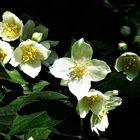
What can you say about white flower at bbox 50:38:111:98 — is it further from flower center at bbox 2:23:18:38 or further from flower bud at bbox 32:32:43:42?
flower center at bbox 2:23:18:38

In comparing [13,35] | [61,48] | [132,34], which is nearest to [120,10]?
[132,34]

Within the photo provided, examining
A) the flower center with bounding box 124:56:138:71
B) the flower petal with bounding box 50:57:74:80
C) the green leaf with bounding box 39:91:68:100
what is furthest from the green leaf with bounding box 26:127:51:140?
the flower center with bounding box 124:56:138:71

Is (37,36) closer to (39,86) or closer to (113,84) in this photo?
(39,86)

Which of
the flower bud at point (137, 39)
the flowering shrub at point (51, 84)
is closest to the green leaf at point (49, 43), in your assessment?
the flowering shrub at point (51, 84)

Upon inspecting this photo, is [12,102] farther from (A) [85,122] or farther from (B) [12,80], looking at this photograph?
(A) [85,122]

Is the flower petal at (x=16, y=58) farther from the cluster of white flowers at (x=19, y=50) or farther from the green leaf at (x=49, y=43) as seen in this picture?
the green leaf at (x=49, y=43)

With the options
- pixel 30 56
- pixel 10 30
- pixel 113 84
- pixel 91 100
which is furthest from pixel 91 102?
pixel 10 30

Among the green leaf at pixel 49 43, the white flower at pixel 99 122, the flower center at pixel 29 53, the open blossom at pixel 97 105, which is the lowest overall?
the white flower at pixel 99 122
